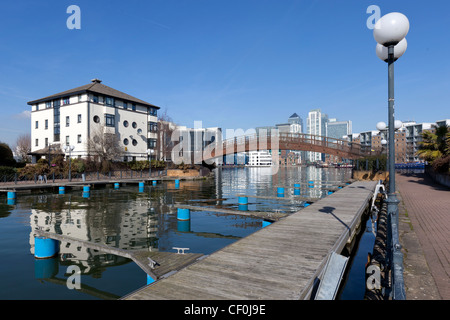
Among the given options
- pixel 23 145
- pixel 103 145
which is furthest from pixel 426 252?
pixel 23 145

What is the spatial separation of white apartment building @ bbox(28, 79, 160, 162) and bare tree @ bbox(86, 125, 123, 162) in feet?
1.30

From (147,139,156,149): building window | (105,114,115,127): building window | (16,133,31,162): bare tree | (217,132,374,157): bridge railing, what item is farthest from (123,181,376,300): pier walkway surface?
(16,133,31,162): bare tree

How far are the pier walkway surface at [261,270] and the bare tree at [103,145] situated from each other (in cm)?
4369

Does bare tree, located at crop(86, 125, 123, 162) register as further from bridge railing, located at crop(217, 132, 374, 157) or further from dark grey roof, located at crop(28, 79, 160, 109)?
bridge railing, located at crop(217, 132, 374, 157)

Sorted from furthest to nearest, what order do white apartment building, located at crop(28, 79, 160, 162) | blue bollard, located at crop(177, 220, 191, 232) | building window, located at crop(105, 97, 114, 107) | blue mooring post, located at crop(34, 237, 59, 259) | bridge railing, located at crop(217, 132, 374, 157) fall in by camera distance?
1. building window, located at crop(105, 97, 114, 107)
2. white apartment building, located at crop(28, 79, 160, 162)
3. bridge railing, located at crop(217, 132, 374, 157)
4. blue bollard, located at crop(177, 220, 191, 232)
5. blue mooring post, located at crop(34, 237, 59, 259)

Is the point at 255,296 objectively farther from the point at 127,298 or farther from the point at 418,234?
the point at 418,234

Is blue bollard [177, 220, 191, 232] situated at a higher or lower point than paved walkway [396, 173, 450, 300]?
lower

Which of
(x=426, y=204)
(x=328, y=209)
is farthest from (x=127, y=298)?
(x=426, y=204)

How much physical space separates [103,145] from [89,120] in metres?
5.14

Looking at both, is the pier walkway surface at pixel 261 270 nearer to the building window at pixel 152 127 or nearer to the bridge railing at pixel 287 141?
the bridge railing at pixel 287 141

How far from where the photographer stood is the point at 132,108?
55656 mm

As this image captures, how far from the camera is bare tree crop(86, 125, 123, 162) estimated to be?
151ft

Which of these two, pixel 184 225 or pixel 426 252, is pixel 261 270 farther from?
pixel 184 225

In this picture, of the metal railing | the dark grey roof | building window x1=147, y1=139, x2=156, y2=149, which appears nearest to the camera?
the metal railing
